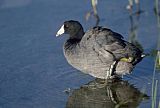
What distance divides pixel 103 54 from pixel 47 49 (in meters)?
0.96

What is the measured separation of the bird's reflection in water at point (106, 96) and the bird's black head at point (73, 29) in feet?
1.95

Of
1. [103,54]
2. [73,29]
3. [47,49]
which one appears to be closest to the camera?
[103,54]

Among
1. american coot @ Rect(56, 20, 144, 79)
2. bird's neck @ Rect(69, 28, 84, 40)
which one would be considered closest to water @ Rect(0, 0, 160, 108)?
american coot @ Rect(56, 20, 144, 79)

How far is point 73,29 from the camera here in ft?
19.9

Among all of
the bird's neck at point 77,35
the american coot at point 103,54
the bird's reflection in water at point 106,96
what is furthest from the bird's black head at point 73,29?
the bird's reflection in water at point 106,96

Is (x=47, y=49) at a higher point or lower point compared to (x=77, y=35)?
lower

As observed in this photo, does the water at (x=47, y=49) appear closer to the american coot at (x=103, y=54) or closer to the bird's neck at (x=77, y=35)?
the american coot at (x=103, y=54)

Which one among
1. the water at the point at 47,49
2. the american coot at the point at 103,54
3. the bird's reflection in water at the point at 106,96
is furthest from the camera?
the american coot at the point at 103,54

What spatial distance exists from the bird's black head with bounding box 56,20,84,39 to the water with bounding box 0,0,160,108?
0.32 m

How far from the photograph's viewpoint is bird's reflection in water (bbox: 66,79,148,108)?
17.1ft

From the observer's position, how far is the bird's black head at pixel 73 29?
603cm

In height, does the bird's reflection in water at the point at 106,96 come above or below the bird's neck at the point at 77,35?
below

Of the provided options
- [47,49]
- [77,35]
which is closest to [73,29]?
[77,35]

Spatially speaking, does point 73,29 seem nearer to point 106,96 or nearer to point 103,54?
point 103,54
